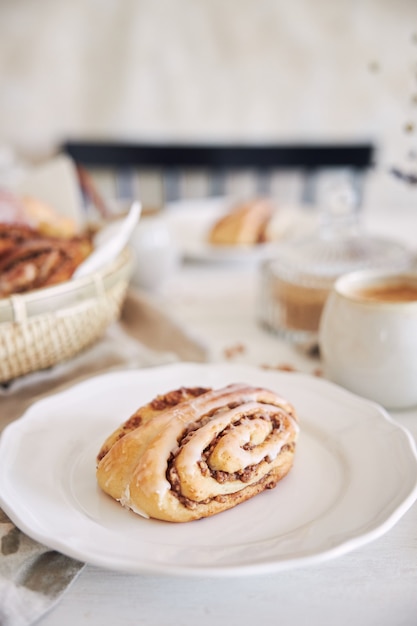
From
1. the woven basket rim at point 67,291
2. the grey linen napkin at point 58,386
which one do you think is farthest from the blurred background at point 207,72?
the woven basket rim at point 67,291

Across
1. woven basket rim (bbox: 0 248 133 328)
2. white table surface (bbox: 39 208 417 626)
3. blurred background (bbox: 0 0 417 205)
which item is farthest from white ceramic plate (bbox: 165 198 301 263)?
blurred background (bbox: 0 0 417 205)

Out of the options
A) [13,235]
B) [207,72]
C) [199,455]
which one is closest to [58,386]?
[13,235]

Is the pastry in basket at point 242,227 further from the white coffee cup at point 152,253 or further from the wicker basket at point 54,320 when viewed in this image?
the wicker basket at point 54,320

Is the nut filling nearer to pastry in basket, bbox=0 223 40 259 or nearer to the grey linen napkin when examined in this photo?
the grey linen napkin

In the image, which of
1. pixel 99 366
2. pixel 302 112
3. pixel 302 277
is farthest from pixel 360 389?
pixel 302 112

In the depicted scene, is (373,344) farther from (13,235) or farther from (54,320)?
(13,235)
